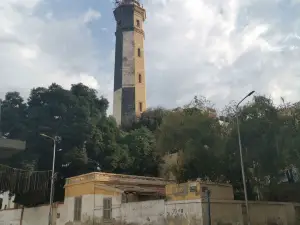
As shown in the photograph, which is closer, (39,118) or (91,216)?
(91,216)

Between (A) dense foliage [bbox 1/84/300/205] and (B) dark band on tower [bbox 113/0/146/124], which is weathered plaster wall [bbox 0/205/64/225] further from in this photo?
(B) dark band on tower [bbox 113/0/146/124]

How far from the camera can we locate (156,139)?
30.0 metres

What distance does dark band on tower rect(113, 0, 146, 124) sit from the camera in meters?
52.6

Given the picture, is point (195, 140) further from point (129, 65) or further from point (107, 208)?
point (129, 65)

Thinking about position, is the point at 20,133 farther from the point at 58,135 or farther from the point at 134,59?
the point at 134,59

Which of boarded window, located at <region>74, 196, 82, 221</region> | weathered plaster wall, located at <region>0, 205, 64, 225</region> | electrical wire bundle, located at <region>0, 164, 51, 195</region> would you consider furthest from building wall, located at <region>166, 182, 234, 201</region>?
electrical wire bundle, located at <region>0, 164, 51, 195</region>

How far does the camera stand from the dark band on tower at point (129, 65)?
173ft

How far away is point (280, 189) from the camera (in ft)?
89.2

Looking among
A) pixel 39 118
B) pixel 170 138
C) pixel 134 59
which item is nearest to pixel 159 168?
pixel 170 138

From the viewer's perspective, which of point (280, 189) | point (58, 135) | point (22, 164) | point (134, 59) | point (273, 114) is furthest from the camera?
point (134, 59)

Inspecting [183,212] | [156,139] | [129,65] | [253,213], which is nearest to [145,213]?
[183,212]

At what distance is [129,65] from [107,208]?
1281 inches

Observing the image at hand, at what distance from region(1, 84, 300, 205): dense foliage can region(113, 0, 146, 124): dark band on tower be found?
1361 cm

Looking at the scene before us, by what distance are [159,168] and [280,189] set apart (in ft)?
42.2
